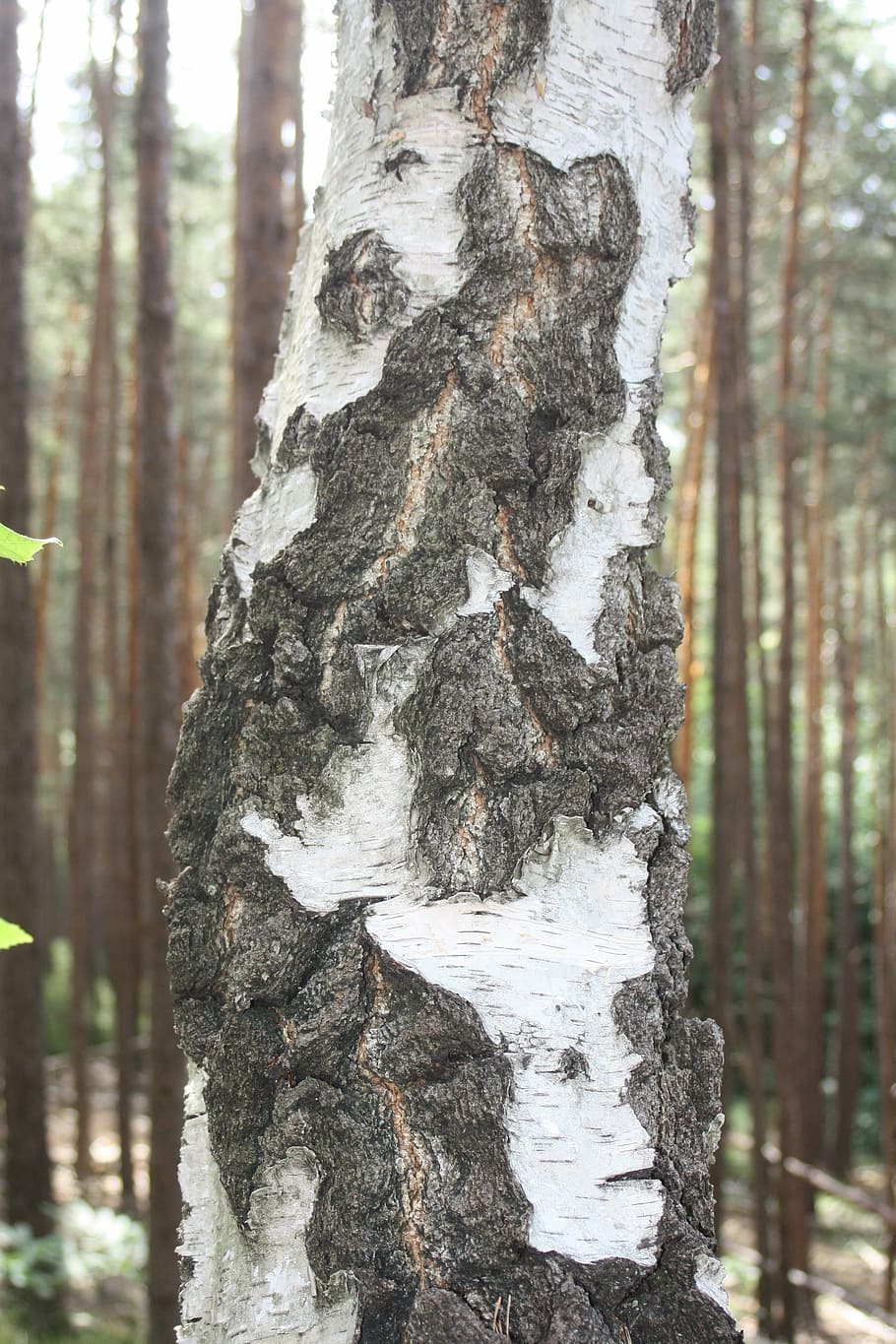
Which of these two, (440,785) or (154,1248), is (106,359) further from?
(440,785)

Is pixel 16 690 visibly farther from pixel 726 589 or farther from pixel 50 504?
pixel 50 504

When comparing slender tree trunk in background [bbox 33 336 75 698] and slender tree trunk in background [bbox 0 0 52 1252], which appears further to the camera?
slender tree trunk in background [bbox 33 336 75 698]

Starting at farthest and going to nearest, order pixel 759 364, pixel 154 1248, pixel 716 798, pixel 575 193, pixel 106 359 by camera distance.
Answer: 1. pixel 759 364
2. pixel 106 359
3. pixel 716 798
4. pixel 154 1248
5. pixel 575 193

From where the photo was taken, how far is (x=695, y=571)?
831cm

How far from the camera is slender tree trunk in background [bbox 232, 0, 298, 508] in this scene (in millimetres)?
4082

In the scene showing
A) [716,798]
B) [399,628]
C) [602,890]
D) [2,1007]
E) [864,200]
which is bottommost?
[2,1007]

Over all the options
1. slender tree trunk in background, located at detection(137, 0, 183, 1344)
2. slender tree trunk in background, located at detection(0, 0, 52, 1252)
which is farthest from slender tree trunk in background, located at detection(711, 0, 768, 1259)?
slender tree trunk in background, located at detection(0, 0, 52, 1252)

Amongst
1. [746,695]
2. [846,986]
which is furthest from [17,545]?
[846,986]

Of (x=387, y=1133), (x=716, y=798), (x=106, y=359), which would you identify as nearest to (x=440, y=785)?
(x=387, y=1133)

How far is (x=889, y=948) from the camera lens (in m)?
7.56

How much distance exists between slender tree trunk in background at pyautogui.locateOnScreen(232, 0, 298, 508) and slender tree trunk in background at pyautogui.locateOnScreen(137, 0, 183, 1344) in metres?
0.31

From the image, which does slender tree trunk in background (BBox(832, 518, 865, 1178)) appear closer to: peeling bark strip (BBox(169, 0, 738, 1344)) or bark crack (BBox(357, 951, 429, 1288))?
peeling bark strip (BBox(169, 0, 738, 1344))

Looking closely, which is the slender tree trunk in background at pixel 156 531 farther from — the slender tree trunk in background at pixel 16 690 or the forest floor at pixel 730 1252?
the forest floor at pixel 730 1252

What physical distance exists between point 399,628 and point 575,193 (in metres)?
0.40
